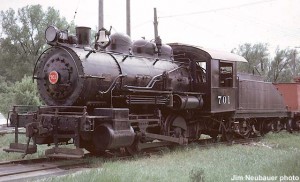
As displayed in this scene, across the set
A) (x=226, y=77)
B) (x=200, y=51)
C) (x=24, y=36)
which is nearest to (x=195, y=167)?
(x=200, y=51)

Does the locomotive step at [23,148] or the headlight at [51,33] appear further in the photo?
the headlight at [51,33]

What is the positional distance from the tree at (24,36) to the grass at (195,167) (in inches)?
1796

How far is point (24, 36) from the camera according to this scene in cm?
5366

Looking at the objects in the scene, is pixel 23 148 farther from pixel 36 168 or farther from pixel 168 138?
pixel 168 138

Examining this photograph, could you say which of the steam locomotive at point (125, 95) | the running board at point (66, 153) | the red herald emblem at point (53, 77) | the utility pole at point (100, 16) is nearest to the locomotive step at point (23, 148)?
the steam locomotive at point (125, 95)

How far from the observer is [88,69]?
1020 cm

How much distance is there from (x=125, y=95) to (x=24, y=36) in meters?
46.2

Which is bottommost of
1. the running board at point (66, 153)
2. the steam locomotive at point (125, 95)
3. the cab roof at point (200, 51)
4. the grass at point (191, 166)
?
the grass at point (191, 166)

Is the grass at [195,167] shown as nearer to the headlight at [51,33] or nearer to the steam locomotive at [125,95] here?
the steam locomotive at [125,95]

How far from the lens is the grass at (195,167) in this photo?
730 cm

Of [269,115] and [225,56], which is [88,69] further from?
[269,115]

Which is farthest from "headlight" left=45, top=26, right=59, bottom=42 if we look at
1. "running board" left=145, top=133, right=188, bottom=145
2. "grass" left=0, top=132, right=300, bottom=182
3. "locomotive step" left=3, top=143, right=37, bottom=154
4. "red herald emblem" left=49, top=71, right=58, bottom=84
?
"running board" left=145, top=133, right=188, bottom=145

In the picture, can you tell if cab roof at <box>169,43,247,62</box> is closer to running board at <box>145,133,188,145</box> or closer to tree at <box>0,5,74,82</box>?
running board at <box>145,133,188,145</box>

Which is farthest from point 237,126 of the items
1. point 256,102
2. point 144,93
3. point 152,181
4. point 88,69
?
point 152,181
